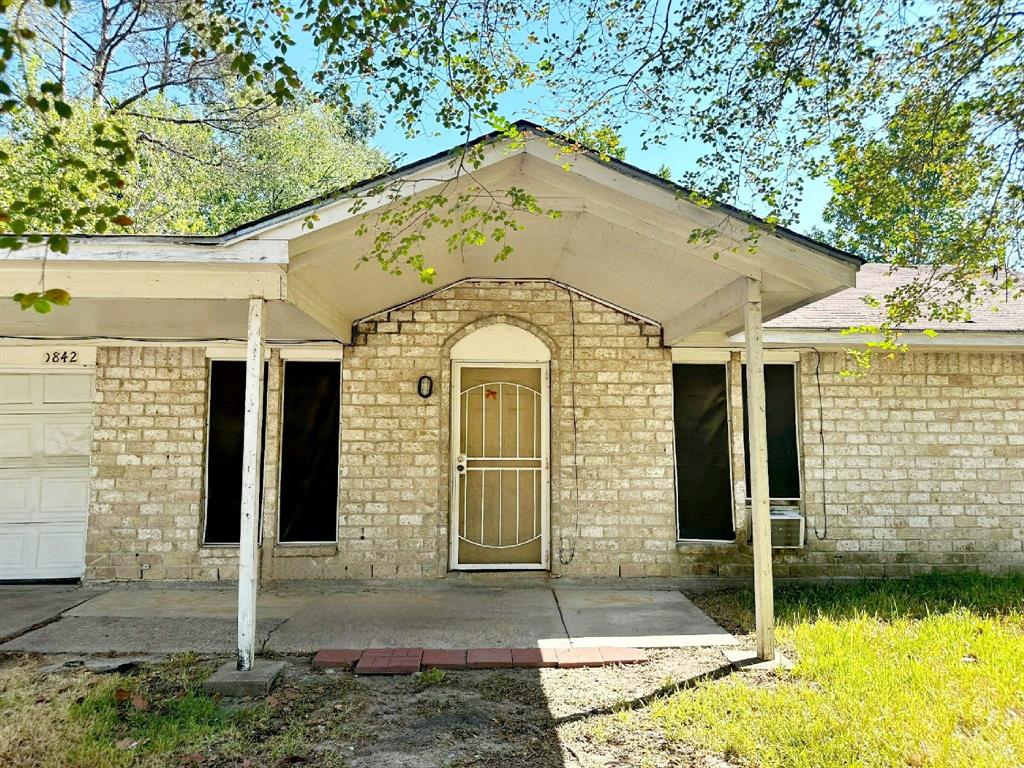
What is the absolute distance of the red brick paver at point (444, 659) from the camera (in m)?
4.55

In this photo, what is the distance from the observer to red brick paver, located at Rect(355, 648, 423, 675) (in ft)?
14.7

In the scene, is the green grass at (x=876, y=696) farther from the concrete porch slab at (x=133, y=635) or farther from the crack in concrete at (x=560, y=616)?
the concrete porch slab at (x=133, y=635)

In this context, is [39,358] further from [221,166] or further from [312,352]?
[221,166]

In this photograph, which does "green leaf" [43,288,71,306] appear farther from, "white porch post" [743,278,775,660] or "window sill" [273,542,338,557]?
"window sill" [273,542,338,557]

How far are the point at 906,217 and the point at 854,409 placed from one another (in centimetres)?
272

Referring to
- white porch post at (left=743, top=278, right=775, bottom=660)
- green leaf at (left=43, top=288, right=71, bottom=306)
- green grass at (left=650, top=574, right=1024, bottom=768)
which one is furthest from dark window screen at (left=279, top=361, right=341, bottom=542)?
green leaf at (left=43, top=288, right=71, bottom=306)

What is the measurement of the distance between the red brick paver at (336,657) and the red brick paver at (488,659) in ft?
2.62

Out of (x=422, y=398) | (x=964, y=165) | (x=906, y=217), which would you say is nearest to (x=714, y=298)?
(x=906, y=217)

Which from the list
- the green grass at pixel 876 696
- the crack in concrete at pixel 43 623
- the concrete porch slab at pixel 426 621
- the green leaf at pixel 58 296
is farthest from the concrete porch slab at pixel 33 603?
the green grass at pixel 876 696

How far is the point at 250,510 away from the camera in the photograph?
4.31m

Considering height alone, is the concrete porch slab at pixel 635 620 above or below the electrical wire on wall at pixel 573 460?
below

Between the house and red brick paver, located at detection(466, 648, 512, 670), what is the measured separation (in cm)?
206

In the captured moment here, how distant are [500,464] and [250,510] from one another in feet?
10.7

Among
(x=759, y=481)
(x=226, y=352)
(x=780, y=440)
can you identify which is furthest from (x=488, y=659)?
(x=226, y=352)
